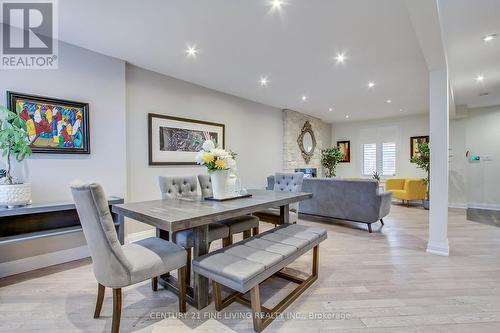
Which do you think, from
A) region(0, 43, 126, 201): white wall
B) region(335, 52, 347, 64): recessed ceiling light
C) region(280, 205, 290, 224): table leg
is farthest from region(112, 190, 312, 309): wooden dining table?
region(335, 52, 347, 64): recessed ceiling light

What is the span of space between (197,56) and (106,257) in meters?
2.66

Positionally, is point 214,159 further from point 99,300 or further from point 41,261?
point 41,261

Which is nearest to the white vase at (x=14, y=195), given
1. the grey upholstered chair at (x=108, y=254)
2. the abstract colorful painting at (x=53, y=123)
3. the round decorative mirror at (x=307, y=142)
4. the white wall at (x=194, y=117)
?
the abstract colorful painting at (x=53, y=123)

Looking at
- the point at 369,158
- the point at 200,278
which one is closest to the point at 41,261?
the point at 200,278

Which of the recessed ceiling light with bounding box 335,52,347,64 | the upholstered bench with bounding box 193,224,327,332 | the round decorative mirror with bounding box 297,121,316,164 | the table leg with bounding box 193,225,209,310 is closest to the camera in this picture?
the upholstered bench with bounding box 193,224,327,332

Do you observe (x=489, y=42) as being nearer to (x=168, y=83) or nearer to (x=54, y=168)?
(x=168, y=83)

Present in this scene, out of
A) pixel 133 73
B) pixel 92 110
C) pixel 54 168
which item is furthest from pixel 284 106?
pixel 54 168

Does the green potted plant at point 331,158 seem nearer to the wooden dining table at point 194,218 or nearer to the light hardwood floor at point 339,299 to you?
the light hardwood floor at point 339,299

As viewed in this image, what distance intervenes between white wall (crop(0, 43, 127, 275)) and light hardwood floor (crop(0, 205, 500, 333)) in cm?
23

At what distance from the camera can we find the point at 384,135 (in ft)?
25.2

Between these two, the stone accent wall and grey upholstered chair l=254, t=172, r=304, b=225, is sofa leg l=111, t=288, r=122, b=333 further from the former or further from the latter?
the stone accent wall

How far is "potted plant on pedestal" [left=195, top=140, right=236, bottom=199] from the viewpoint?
7.60 feet

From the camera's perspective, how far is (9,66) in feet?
8.42

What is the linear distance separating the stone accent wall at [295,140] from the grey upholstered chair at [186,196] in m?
3.82
